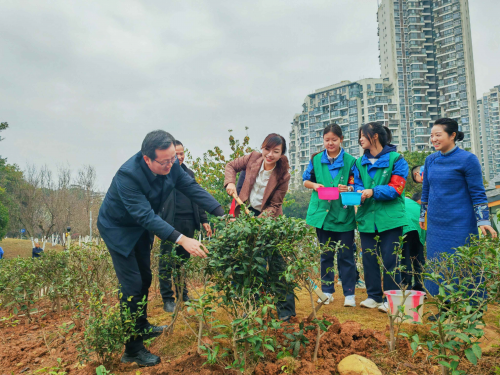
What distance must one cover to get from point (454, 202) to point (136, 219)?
109 inches

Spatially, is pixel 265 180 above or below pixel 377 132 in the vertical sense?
below

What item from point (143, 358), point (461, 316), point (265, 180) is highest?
point (265, 180)

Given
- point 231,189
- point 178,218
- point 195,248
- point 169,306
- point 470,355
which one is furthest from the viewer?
point 178,218

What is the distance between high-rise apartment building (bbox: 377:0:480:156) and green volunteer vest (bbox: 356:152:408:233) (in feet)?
206

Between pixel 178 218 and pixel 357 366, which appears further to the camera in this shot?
pixel 178 218

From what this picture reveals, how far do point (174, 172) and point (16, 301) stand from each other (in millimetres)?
3164

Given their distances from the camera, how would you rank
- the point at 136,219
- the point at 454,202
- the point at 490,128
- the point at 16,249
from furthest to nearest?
the point at 490,128 → the point at 16,249 → the point at 454,202 → the point at 136,219

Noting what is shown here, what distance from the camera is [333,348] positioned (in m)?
2.42

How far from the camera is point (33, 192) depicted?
22.4 metres

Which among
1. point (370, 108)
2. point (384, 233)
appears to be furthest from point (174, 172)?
point (370, 108)

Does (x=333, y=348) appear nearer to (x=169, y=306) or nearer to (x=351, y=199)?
(x=351, y=199)

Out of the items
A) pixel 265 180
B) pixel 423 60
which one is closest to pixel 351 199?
pixel 265 180

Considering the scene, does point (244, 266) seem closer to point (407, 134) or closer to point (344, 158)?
point (344, 158)

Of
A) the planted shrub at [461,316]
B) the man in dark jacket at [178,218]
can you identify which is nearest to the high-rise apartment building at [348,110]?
the man in dark jacket at [178,218]
